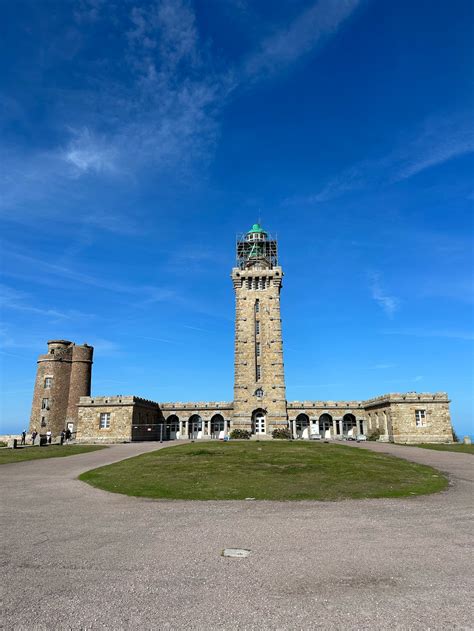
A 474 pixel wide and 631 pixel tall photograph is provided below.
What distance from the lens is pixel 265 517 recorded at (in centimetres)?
938

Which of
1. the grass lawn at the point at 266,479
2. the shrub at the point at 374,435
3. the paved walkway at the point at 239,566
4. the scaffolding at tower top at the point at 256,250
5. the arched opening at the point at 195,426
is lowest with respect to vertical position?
the paved walkway at the point at 239,566

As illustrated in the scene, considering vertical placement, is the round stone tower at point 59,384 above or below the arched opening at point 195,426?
above

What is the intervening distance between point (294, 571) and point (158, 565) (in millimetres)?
2049

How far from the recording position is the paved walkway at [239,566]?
15.5 ft

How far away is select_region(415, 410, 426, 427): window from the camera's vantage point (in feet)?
152

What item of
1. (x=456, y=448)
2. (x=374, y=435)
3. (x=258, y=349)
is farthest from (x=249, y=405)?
(x=456, y=448)

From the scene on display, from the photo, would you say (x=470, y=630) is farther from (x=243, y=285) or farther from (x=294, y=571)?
(x=243, y=285)

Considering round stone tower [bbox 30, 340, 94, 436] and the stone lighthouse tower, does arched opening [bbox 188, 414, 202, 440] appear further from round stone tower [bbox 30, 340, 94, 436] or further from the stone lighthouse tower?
round stone tower [bbox 30, 340, 94, 436]

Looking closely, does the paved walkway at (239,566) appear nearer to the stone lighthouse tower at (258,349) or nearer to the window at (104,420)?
the window at (104,420)

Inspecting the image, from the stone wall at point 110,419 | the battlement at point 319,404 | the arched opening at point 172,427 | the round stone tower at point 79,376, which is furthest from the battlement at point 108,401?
the battlement at point 319,404

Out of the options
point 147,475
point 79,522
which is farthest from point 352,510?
point 147,475

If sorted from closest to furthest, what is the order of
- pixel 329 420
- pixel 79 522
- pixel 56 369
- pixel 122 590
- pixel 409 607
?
1. pixel 409 607
2. pixel 122 590
3. pixel 79 522
4. pixel 56 369
5. pixel 329 420

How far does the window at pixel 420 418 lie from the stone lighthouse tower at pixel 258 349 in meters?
14.7

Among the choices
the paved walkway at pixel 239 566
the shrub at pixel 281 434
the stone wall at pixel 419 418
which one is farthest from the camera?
the shrub at pixel 281 434
